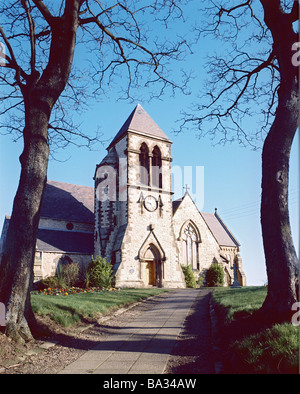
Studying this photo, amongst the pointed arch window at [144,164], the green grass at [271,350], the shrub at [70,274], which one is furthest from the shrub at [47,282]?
the green grass at [271,350]

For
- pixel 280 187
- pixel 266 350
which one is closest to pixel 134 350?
pixel 266 350

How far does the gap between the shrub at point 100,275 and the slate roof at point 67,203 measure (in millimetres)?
8932

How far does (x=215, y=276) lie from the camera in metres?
31.1

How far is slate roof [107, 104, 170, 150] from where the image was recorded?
29302 millimetres

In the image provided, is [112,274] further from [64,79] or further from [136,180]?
[64,79]

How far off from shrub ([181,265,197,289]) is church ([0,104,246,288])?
1.12 meters

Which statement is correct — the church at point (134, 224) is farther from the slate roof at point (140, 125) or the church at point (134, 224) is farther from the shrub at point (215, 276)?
the shrub at point (215, 276)

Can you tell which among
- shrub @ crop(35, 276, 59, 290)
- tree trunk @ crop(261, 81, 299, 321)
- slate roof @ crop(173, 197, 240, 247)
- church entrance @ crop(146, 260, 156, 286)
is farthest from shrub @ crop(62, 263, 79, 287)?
tree trunk @ crop(261, 81, 299, 321)

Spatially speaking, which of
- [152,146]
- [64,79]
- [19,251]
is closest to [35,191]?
[19,251]

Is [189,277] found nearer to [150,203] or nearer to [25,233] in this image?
[150,203]

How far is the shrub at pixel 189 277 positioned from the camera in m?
28.9

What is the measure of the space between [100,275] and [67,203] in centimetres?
1267

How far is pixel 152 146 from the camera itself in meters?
29.7

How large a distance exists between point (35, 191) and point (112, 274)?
1954 centimetres
